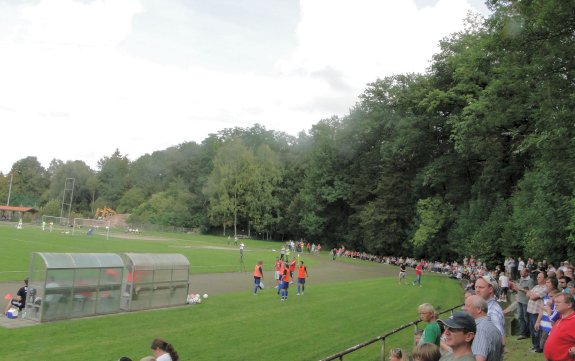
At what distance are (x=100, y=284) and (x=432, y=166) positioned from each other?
40.7 metres

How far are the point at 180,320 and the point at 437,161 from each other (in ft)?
131

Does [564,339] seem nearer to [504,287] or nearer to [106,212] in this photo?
[504,287]

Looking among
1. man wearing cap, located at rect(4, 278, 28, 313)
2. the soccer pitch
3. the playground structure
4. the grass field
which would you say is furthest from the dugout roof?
man wearing cap, located at rect(4, 278, 28, 313)

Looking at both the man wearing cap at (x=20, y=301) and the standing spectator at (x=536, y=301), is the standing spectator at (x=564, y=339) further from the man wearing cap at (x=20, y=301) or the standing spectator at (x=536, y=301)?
the man wearing cap at (x=20, y=301)

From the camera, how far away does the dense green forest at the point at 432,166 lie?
1950cm

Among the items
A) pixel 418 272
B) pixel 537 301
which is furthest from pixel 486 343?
pixel 418 272

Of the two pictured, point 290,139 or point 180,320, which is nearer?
point 180,320

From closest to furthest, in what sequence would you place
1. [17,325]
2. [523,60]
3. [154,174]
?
[17,325]
[523,60]
[154,174]

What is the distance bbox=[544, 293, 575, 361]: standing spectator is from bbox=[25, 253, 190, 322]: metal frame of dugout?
15.7 metres

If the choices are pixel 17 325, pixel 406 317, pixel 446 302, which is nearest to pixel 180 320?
pixel 17 325

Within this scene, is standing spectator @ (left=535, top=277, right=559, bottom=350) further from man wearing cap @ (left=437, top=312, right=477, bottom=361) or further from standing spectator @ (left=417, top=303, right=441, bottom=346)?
man wearing cap @ (left=437, top=312, right=477, bottom=361)

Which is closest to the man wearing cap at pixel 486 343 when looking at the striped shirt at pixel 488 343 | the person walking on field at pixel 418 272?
the striped shirt at pixel 488 343

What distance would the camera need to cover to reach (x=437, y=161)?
51875 millimetres

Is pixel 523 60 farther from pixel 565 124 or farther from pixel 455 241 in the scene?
pixel 455 241
